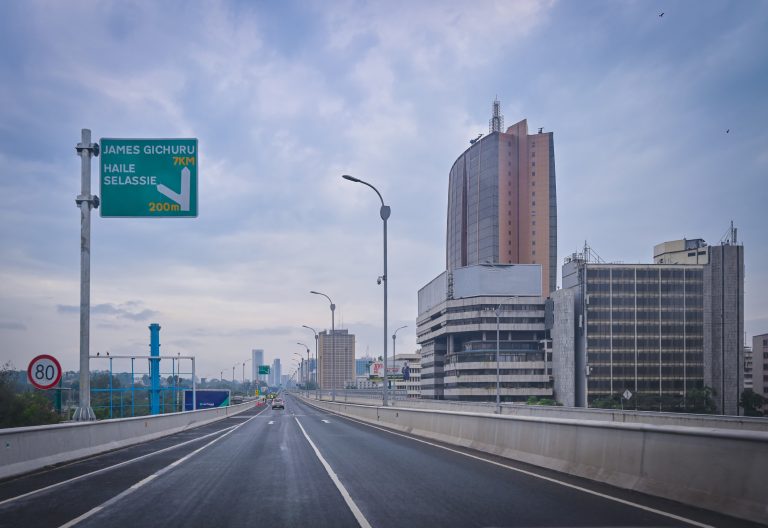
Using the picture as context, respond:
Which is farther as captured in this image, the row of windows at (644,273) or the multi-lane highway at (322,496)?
the row of windows at (644,273)

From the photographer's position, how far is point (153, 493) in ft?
35.0

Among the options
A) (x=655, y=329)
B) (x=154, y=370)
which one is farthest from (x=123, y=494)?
(x=655, y=329)

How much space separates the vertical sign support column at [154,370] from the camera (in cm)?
5209

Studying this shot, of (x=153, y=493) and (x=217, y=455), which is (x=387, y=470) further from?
(x=217, y=455)

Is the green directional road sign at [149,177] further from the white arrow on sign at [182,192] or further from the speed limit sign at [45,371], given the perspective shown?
the speed limit sign at [45,371]

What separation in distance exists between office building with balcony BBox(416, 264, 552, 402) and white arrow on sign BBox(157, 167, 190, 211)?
11830cm

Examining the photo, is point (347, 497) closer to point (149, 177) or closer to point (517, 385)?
point (149, 177)

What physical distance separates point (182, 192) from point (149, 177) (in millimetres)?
970

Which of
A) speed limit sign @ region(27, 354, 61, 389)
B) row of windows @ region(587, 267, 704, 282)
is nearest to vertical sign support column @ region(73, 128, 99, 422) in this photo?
speed limit sign @ region(27, 354, 61, 389)

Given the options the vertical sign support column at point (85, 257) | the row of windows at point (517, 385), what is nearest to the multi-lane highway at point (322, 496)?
the vertical sign support column at point (85, 257)

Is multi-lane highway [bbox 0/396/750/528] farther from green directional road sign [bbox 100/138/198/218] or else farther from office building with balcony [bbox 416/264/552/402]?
office building with balcony [bbox 416/264/552/402]

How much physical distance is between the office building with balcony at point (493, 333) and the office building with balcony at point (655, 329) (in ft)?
25.2

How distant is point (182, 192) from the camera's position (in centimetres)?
1752

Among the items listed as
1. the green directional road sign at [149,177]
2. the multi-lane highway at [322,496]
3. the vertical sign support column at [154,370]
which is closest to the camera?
the multi-lane highway at [322,496]
